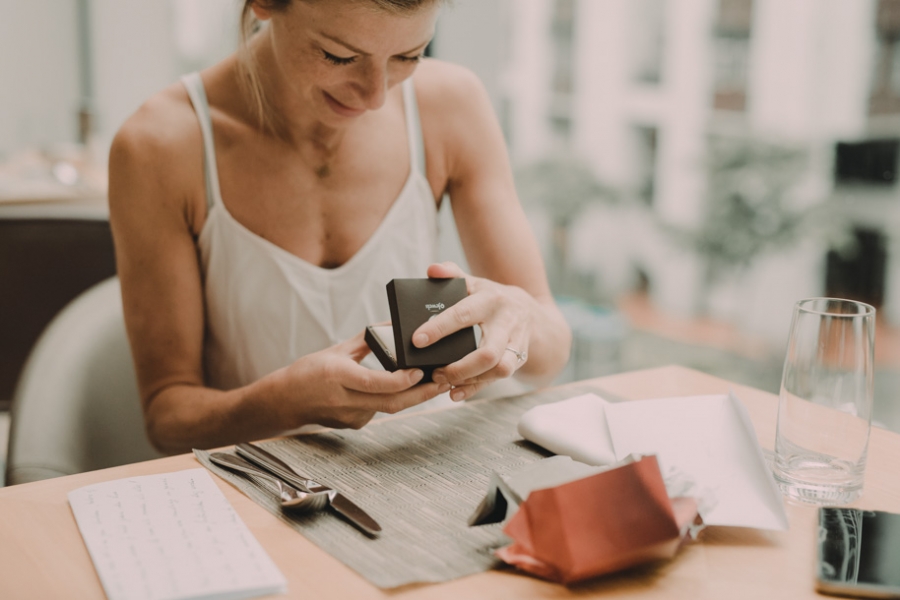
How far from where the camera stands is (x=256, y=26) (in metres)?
1.31

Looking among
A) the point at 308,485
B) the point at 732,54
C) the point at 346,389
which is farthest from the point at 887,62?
the point at 308,485

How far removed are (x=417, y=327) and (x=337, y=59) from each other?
395 millimetres

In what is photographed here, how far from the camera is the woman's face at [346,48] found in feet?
3.25

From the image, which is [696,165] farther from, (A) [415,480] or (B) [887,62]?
(A) [415,480]

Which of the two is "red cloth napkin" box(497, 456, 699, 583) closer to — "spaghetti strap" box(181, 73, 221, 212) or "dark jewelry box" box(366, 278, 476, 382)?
"dark jewelry box" box(366, 278, 476, 382)

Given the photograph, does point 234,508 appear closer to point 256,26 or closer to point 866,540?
point 866,540

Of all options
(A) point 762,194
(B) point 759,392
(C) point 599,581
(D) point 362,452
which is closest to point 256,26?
(D) point 362,452

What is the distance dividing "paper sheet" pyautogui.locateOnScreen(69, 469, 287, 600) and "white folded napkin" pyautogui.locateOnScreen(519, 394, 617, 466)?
319 mm

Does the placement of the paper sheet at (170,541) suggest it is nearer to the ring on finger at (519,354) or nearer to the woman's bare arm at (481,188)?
the ring on finger at (519,354)

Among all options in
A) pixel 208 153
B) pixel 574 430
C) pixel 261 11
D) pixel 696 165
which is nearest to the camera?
pixel 574 430

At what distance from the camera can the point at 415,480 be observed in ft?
2.61

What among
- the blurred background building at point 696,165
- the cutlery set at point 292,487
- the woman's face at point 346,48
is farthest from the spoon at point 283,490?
the blurred background building at point 696,165

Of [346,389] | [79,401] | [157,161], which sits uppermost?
[157,161]

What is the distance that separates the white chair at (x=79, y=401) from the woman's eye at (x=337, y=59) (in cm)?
62
